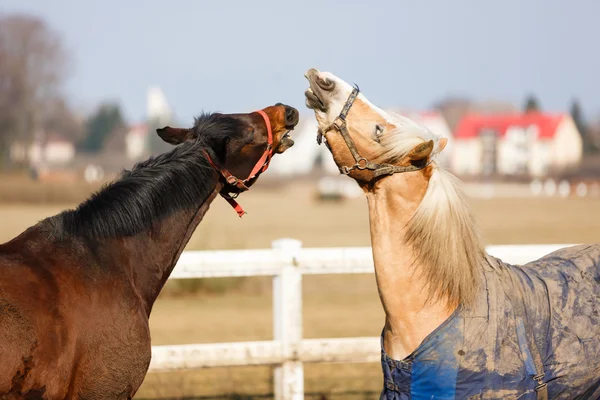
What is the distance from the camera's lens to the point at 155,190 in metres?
4.02

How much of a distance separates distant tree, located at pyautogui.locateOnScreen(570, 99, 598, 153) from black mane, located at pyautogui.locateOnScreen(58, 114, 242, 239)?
89.6m

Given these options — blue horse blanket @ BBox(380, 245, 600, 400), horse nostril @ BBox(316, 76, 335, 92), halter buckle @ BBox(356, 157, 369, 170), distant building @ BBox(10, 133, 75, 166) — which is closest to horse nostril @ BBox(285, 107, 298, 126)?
horse nostril @ BBox(316, 76, 335, 92)

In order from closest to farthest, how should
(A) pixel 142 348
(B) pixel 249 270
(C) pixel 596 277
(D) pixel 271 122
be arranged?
(A) pixel 142 348 → (C) pixel 596 277 → (D) pixel 271 122 → (B) pixel 249 270

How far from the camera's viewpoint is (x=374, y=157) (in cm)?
383

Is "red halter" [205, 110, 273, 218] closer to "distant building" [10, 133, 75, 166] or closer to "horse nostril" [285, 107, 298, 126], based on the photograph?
"horse nostril" [285, 107, 298, 126]

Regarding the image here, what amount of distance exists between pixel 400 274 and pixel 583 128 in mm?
95449

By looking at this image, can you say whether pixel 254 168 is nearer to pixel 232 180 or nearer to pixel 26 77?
pixel 232 180

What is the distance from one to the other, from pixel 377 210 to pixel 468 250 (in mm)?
476

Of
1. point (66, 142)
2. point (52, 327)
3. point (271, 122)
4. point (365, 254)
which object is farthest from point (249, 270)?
point (66, 142)

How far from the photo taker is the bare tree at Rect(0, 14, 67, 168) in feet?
212

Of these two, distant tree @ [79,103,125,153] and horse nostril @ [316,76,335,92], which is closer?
horse nostril @ [316,76,335,92]

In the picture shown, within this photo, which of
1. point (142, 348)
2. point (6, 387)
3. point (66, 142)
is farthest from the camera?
point (66, 142)

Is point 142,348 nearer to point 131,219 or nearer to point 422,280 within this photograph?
point 131,219

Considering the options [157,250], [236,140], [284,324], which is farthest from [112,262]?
[284,324]
